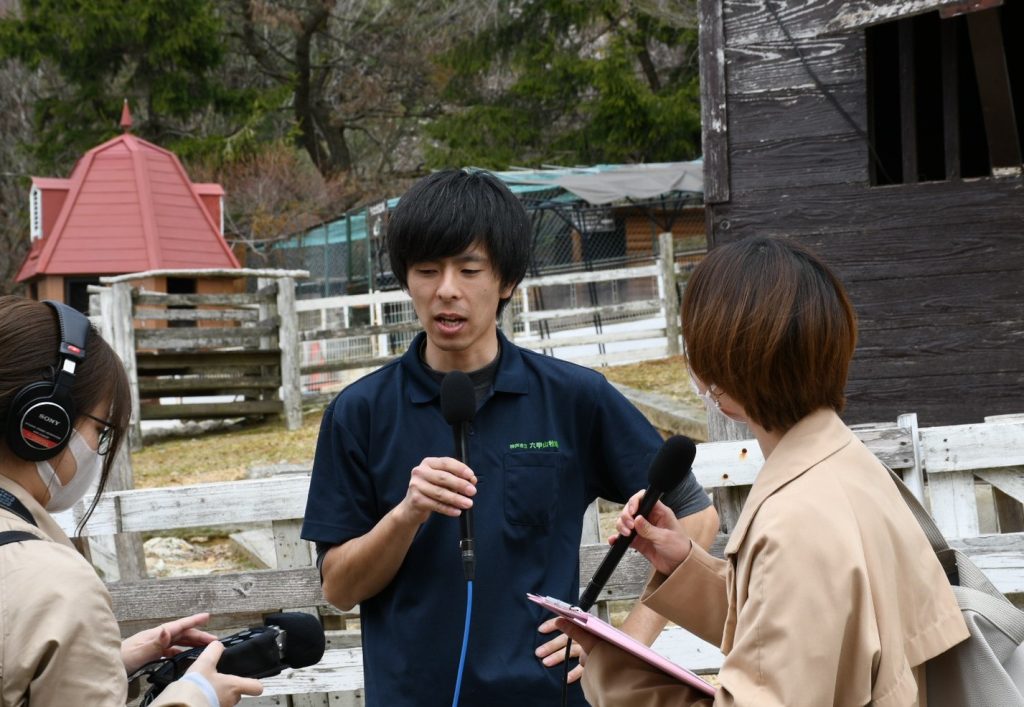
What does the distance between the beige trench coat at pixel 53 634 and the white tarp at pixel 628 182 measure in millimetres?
22899

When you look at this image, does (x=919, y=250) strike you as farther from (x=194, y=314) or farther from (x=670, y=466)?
(x=194, y=314)

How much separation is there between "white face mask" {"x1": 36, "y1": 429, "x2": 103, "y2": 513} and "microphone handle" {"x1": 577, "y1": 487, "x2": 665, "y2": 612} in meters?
0.98

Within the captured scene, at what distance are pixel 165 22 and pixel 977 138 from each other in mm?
26610

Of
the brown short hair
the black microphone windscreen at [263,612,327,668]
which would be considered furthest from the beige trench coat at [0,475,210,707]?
the brown short hair

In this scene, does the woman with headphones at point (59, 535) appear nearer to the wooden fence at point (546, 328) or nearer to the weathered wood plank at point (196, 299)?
the weathered wood plank at point (196, 299)

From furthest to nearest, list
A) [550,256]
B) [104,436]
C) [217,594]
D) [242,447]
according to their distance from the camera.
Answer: [550,256] < [242,447] < [217,594] < [104,436]

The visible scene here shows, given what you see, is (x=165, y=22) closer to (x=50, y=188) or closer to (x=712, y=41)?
(x=50, y=188)

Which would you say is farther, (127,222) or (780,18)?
(127,222)

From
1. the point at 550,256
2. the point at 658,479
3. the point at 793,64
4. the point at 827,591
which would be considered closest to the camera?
the point at 827,591

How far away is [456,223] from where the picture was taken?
2775 millimetres

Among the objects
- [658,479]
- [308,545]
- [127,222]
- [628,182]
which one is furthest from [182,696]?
[127,222]

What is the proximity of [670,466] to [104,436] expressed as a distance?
109 centimetres

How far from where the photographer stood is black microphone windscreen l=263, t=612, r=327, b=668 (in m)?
2.49

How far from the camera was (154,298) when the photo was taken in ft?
56.6
